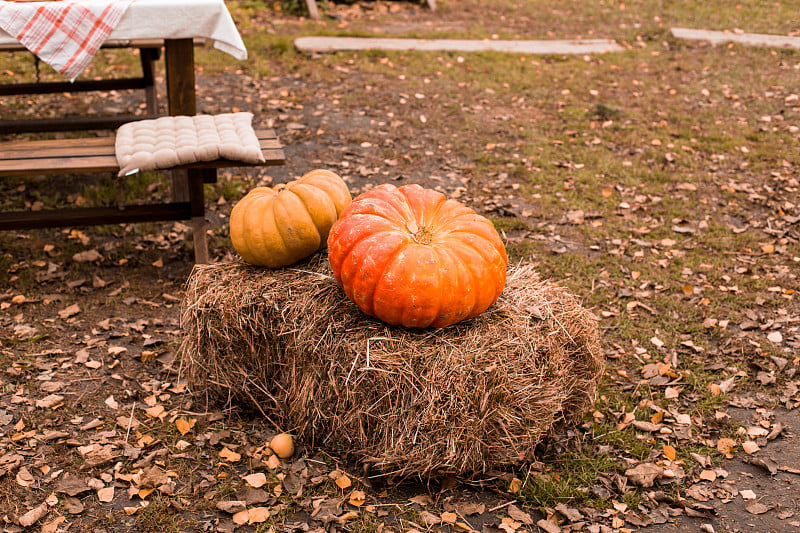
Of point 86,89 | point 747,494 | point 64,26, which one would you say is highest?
point 64,26

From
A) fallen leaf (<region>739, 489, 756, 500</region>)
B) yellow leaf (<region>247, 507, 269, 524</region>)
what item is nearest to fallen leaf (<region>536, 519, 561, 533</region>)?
fallen leaf (<region>739, 489, 756, 500</region>)

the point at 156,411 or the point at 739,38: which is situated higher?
the point at 739,38

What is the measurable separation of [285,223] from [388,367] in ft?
2.99

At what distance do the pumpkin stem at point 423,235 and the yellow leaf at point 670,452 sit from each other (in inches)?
60.0

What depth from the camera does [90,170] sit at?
4.18 metres

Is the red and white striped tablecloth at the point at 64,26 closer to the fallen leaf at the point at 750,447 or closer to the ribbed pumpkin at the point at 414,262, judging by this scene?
the ribbed pumpkin at the point at 414,262

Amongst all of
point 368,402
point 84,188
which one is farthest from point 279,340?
point 84,188

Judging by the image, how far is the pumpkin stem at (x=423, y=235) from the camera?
3177mm

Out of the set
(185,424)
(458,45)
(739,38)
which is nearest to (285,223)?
(185,424)

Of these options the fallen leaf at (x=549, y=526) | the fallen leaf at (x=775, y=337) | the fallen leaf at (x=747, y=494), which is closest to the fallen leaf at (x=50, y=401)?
the fallen leaf at (x=549, y=526)

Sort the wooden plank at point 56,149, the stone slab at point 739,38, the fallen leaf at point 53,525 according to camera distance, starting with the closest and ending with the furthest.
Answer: the fallen leaf at point 53,525 → the wooden plank at point 56,149 → the stone slab at point 739,38

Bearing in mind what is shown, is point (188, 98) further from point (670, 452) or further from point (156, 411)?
point (670, 452)

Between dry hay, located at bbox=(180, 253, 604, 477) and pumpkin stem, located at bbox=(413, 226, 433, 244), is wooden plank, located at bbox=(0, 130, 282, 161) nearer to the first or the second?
dry hay, located at bbox=(180, 253, 604, 477)

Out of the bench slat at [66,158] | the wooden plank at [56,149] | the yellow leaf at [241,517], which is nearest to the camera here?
the yellow leaf at [241,517]
